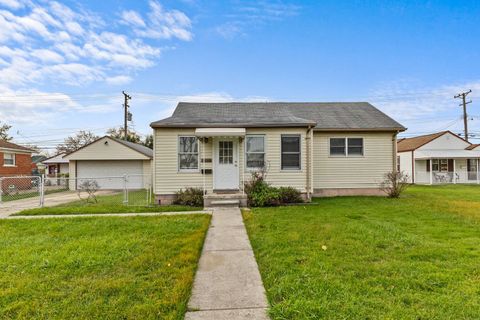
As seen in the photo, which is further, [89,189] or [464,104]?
[464,104]

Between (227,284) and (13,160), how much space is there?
2360cm

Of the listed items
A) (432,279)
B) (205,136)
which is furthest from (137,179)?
(432,279)

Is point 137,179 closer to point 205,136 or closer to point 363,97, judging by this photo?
point 205,136

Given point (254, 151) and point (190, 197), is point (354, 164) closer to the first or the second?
point (254, 151)

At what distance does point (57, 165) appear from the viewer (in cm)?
2778

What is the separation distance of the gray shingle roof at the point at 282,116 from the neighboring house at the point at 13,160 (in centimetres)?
1536

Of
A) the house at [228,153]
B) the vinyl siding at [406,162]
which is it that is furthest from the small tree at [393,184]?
the vinyl siding at [406,162]

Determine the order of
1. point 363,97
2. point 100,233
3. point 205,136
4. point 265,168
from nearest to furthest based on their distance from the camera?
1. point 100,233
2. point 205,136
3. point 265,168
4. point 363,97

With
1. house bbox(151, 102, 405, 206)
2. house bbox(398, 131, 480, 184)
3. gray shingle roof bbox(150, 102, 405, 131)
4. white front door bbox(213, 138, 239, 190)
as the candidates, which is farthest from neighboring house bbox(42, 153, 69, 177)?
house bbox(398, 131, 480, 184)

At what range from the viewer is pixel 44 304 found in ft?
8.89

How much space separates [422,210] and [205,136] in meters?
7.67

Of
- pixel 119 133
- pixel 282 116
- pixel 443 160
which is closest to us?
pixel 282 116

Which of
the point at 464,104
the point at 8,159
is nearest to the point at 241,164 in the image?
the point at 8,159

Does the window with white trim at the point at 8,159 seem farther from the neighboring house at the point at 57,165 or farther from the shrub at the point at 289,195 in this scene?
the shrub at the point at 289,195
